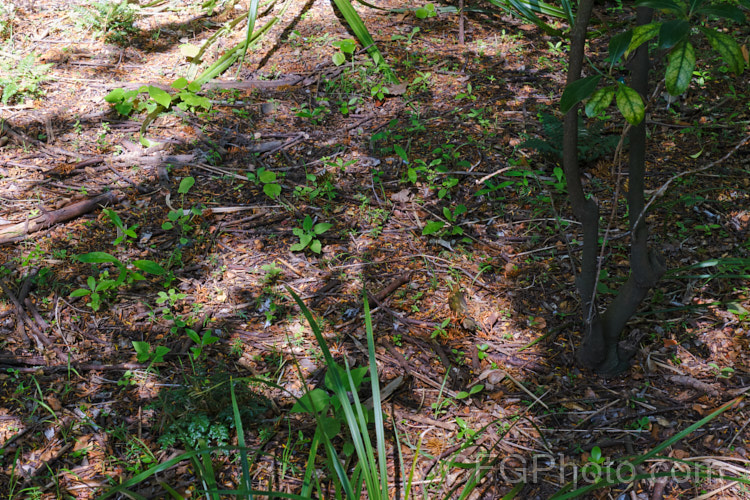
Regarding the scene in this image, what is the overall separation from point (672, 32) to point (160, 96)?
2846mm

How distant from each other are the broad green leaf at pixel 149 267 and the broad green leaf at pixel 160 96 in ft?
4.08

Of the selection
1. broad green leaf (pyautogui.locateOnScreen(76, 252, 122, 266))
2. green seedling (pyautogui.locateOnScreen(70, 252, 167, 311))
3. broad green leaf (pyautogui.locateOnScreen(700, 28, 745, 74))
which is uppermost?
broad green leaf (pyautogui.locateOnScreen(700, 28, 745, 74))

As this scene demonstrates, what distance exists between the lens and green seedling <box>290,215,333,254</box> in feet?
8.29

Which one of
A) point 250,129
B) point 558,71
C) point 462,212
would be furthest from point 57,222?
point 558,71

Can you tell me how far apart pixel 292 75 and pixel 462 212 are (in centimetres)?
165

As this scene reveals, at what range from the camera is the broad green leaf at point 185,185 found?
9.28 feet

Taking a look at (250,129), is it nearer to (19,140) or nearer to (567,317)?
(19,140)

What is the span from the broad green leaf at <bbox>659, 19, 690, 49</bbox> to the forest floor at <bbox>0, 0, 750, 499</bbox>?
1.77 feet

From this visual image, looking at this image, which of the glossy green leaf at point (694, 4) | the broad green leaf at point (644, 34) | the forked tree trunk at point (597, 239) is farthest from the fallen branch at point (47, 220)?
the glossy green leaf at point (694, 4)

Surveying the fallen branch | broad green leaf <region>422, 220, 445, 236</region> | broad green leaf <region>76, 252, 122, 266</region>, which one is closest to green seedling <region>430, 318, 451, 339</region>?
broad green leaf <region>422, 220, 445, 236</region>

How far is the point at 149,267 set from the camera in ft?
7.84

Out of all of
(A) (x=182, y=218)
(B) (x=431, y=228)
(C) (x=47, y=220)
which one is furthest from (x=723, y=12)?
(C) (x=47, y=220)

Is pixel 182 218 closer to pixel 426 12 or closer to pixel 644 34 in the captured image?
pixel 644 34

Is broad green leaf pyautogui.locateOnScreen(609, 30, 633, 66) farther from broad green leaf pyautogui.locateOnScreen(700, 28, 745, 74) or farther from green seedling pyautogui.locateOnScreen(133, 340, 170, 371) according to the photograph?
green seedling pyautogui.locateOnScreen(133, 340, 170, 371)
